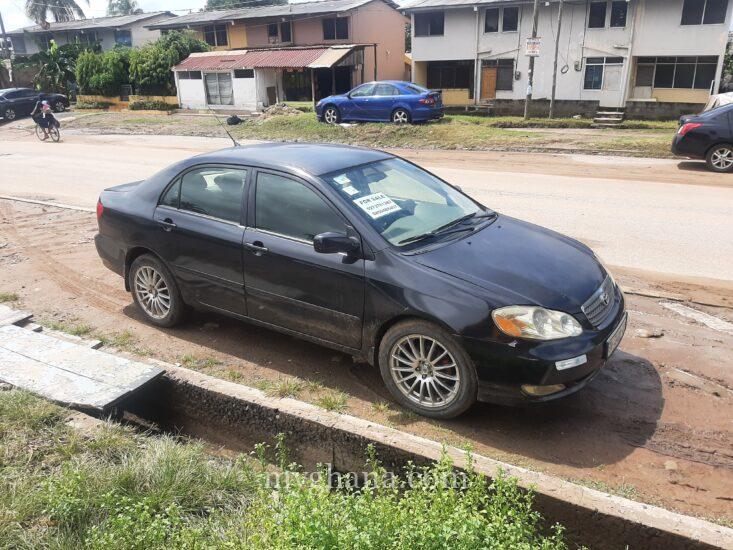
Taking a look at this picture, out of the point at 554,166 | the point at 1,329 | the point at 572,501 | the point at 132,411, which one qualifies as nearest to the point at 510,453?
the point at 572,501

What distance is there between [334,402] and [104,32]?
182 ft

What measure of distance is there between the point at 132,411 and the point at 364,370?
1781 millimetres

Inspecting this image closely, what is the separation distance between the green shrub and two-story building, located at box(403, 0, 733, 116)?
49.0 feet

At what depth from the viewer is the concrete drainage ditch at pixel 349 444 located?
3088mm

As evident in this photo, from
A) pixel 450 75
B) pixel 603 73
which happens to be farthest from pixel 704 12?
pixel 450 75

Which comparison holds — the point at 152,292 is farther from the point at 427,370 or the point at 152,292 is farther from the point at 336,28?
the point at 336,28

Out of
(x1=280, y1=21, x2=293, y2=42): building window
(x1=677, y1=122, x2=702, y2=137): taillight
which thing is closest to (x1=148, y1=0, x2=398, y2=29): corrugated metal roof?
(x1=280, y1=21, x2=293, y2=42): building window

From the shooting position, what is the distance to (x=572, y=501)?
3.22 metres

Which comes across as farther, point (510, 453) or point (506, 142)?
point (506, 142)

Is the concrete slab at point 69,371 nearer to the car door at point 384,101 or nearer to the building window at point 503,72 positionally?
the car door at point 384,101

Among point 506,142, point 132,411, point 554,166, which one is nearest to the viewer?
point 132,411

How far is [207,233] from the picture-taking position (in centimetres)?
523

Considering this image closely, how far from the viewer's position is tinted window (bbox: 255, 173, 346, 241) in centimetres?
466

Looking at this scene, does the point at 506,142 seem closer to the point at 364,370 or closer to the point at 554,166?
the point at 554,166
